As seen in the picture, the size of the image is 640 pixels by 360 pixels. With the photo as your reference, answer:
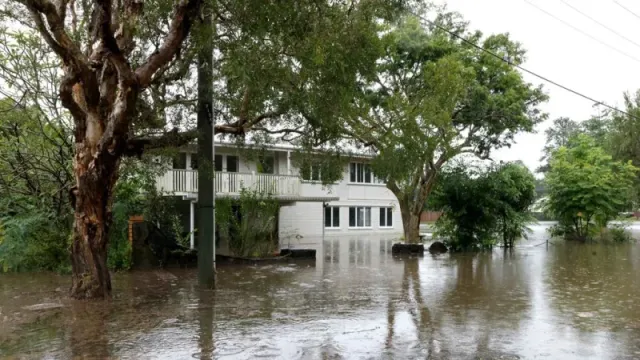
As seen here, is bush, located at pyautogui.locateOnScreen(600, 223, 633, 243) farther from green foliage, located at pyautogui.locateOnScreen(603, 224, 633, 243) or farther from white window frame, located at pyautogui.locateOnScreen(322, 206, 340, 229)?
white window frame, located at pyautogui.locateOnScreen(322, 206, 340, 229)

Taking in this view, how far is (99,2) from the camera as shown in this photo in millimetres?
8266

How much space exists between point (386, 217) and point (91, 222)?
98.7 feet

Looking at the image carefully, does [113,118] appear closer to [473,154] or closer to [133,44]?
[133,44]

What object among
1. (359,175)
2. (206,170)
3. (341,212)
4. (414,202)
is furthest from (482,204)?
(206,170)

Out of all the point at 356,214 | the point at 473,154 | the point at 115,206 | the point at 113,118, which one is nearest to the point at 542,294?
the point at 113,118

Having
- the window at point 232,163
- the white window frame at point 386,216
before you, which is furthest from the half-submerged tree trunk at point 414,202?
the white window frame at point 386,216

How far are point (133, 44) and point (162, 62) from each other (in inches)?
56.5

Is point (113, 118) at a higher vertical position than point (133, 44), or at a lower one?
lower

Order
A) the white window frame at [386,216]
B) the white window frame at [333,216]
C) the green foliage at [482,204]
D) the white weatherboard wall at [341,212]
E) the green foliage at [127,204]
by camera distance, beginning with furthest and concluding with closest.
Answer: the white window frame at [386,216], the white window frame at [333,216], the white weatherboard wall at [341,212], the green foliage at [482,204], the green foliage at [127,204]

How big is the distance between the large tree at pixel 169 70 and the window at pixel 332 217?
23.0 metres

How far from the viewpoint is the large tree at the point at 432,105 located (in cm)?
1620

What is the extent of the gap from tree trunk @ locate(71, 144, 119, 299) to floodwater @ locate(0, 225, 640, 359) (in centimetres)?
44

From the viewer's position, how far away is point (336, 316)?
9102 millimetres

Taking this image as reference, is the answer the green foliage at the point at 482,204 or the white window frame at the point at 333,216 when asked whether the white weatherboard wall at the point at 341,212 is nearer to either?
the white window frame at the point at 333,216
